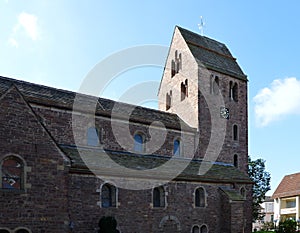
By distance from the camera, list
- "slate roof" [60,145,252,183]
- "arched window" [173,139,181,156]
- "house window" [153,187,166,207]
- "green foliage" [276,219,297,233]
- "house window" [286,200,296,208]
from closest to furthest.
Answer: "slate roof" [60,145,252,183] < "house window" [153,187,166,207] < "arched window" [173,139,181,156] < "green foliage" [276,219,297,233] < "house window" [286,200,296,208]

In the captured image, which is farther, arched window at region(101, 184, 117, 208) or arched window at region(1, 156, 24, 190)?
arched window at region(101, 184, 117, 208)

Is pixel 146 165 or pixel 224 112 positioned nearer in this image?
pixel 146 165

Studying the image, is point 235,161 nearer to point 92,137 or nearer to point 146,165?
point 146,165

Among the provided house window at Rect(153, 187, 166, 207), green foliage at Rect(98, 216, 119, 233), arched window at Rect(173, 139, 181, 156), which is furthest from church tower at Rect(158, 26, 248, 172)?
green foliage at Rect(98, 216, 119, 233)

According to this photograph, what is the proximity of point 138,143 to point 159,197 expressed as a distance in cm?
488

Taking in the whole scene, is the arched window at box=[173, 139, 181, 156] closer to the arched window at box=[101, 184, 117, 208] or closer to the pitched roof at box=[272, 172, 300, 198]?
the arched window at box=[101, 184, 117, 208]

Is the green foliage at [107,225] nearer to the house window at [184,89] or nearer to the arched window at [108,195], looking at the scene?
the arched window at [108,195]

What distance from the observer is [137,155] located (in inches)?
1069

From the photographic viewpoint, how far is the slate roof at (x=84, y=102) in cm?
2359

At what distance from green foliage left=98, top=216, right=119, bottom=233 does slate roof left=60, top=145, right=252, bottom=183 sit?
280 centimetres

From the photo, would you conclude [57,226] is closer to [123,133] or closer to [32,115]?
[32,115]

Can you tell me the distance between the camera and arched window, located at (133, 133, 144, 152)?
27.8 m

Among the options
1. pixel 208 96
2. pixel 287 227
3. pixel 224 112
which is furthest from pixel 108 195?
pixel 287 227

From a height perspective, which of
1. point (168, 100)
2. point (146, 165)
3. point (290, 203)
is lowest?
point (290, 203)
